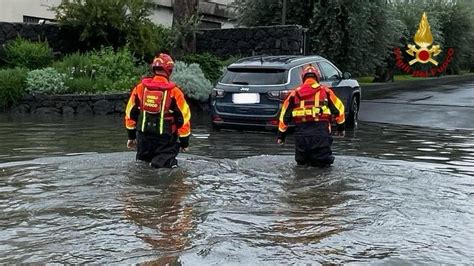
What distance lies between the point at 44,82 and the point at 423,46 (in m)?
22.9

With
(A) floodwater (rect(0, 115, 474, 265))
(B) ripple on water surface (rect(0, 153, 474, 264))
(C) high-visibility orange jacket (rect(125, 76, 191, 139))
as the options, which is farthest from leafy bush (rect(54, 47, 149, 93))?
(C) high-visibility orange jacket (rect(125, 76, 191, 139))

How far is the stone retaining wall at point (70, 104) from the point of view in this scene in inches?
591

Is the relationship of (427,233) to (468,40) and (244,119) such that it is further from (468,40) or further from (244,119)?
(468,40)

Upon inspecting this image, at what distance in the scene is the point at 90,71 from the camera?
16.4 metres

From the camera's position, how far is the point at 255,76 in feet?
38.8

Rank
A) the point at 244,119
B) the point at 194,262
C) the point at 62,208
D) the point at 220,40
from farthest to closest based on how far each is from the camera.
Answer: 1. the point at 220,40
2. the point at 244,119
3. the point at 62,208
4. the point at 194,262

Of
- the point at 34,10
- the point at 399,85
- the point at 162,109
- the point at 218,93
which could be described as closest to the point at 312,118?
the point at 162,109

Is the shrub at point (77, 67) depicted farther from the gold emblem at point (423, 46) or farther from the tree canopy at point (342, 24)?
the gold emblem at point (423, 46)

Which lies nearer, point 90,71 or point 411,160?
point 411,160

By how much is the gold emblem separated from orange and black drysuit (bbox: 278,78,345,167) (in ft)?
77.8

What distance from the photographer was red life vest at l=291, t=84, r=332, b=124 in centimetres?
786

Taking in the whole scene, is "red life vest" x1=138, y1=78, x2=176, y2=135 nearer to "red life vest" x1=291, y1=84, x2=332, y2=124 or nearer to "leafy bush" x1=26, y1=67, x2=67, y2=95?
"red life vest" x1=291, y1=84, x2=332, y2=124

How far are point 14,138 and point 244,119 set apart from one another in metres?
3.79

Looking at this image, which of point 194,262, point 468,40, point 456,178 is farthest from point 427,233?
point 468,40
